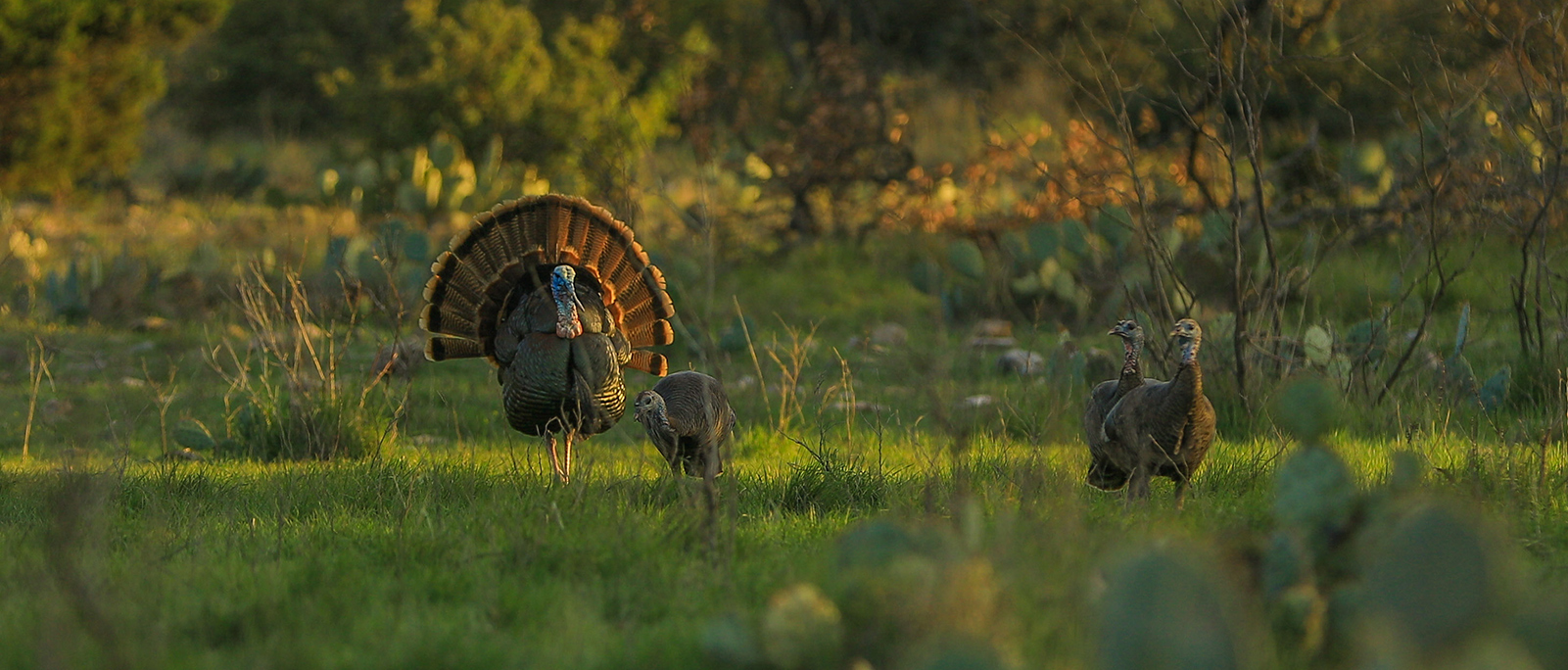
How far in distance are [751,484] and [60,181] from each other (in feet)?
38.5

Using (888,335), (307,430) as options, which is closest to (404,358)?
(307,430)

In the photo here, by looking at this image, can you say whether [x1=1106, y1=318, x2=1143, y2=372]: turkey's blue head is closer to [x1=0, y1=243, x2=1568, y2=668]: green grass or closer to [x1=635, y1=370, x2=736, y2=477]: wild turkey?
[x1=0, y1=243, x2=1568, y2=668]: green grass

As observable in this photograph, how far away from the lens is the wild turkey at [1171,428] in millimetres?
4832

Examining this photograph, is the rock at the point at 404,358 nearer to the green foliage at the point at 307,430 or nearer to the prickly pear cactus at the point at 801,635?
the green foliage at the point at 307,430

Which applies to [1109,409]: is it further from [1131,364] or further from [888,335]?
[888,335]

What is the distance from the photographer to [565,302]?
605 cm

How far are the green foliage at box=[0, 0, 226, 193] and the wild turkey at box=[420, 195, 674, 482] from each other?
30.9 feet

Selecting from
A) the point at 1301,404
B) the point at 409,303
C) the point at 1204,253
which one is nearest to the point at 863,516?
the point at 1301,404

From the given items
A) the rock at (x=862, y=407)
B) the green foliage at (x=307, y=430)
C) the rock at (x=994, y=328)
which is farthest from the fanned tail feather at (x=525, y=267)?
the rock at (x=994, y=328)

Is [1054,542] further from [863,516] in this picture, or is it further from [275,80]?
→ [275,80]

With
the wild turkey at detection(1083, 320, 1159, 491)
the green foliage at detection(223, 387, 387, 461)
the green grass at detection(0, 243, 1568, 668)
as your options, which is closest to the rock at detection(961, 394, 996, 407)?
the green grass at detection(0, 243, 1568, 668)

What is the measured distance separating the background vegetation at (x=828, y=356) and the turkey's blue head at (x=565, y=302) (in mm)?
668

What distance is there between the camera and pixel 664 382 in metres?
6.08

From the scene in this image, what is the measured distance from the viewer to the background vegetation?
3.11 metres
